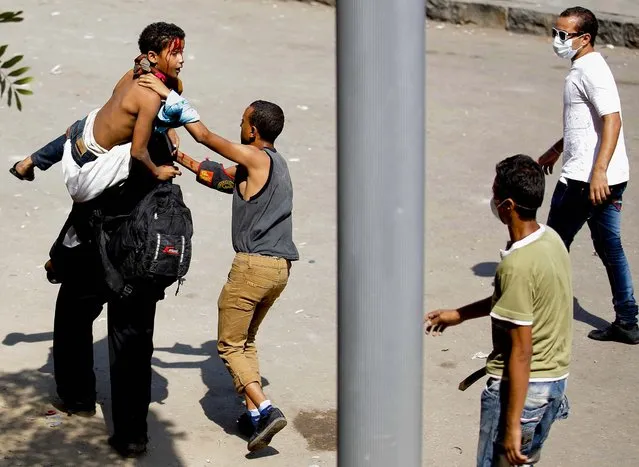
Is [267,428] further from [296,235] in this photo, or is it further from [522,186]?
[296,235]

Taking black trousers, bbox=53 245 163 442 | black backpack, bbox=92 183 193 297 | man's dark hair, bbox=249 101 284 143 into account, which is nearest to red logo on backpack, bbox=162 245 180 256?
black backpack, bbox=92 183 193 297

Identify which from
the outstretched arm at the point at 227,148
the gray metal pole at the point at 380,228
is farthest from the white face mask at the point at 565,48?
the gray metal pole at the point at 380,228

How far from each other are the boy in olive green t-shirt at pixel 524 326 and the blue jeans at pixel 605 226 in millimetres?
2455

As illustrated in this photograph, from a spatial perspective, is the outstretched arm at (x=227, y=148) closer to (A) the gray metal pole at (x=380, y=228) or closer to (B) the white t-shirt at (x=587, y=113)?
(B) the white t-shirt at (x=587, y=113)

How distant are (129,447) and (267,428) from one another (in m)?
0.64

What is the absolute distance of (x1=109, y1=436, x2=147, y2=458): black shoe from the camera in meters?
5.17

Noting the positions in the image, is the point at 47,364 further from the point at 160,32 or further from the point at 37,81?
the point at 37,81

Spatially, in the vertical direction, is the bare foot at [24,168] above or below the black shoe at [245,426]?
above

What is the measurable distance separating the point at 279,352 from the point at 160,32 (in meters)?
2.16

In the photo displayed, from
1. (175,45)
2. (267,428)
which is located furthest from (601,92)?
(267,428)

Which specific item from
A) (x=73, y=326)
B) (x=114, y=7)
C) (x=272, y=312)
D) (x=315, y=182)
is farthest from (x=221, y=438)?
(x=114, y=7)

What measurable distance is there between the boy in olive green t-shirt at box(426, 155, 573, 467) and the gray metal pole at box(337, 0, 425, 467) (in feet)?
4.03

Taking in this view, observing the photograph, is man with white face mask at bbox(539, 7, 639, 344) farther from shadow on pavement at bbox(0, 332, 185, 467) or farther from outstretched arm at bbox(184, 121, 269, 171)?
shadow on pavement at bbox(0, 332, 185, 467)

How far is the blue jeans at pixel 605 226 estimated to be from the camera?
6.28 m
